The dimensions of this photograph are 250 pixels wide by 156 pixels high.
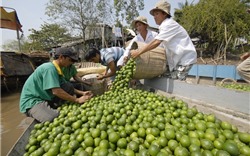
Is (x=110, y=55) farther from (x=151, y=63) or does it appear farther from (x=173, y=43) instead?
(x=173, y=43)

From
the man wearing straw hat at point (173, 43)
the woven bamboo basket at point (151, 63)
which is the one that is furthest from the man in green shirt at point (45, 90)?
the man wearing straw hat at point (173, 43)

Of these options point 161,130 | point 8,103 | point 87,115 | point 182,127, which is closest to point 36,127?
point 87,115

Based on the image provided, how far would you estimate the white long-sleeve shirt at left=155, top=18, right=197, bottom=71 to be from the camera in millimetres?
3041

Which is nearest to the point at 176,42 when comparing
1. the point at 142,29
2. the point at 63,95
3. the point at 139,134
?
the point at 142,29

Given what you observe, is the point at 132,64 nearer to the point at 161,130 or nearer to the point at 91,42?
the point at 161,130

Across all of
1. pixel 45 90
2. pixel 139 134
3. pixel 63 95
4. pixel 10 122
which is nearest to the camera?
pixel 139 134

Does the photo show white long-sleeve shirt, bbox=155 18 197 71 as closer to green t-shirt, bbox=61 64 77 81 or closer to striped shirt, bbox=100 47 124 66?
striped shirt, bbox=100 47 124 66

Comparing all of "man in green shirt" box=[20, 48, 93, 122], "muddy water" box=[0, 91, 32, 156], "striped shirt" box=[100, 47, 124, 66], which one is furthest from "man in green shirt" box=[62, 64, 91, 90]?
"muddy water" box=[0, 91, 32, 156]

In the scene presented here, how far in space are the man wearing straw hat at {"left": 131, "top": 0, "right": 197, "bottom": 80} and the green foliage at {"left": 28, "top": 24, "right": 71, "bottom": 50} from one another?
28.5 metres

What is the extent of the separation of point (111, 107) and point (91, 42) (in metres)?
22.1

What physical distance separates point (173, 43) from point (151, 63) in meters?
0.55

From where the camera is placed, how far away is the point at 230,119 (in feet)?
6.89

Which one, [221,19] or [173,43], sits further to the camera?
[221,19]

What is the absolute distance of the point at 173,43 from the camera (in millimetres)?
3264
